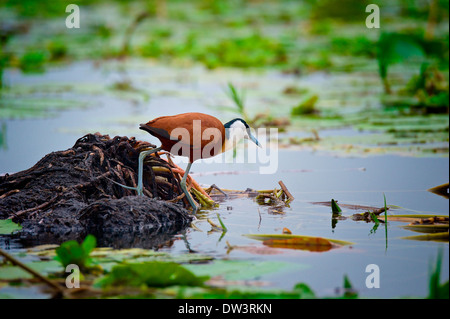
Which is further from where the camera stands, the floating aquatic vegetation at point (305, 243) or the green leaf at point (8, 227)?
the green leaf at point (8, 227)

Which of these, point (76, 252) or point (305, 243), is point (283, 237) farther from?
point (76, 252)

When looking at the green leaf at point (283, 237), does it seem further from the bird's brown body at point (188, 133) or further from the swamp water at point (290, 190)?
the bird's brown body at point (188, 133)

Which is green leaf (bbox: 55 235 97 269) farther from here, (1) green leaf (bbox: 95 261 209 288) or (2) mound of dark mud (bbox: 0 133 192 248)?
(2) mound of dark mud (bbox: 0 133 192 248)

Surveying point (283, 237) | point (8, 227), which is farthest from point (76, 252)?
point (283, 237)

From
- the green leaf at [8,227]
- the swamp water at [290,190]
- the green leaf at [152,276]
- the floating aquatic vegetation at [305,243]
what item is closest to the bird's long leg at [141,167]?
the swamp water at [290,190]

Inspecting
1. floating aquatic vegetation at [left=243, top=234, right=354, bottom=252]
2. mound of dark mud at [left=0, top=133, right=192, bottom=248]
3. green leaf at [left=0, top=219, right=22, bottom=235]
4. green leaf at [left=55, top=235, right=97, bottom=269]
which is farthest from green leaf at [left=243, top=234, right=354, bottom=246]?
green leaf at [left=0, top=219, right=22, bottom=235]
